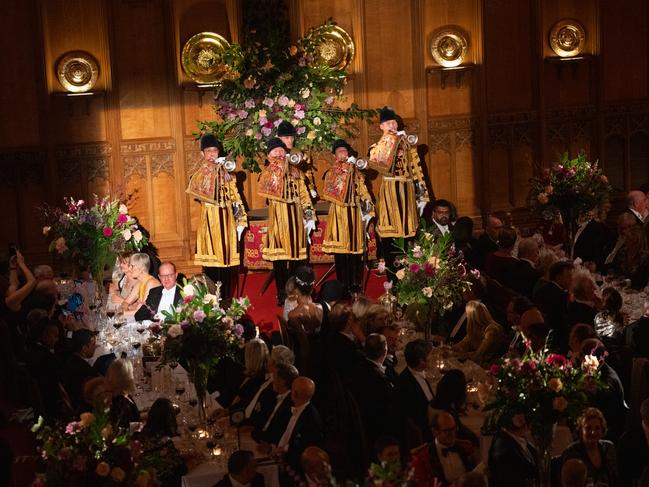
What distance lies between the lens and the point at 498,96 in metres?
16.7

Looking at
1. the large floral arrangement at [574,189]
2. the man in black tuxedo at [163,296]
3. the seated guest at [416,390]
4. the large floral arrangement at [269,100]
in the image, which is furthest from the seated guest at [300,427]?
the large floral arrangement at [269,100]

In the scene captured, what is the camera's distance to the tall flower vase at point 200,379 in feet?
28.0

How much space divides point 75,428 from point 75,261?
6.20 meters

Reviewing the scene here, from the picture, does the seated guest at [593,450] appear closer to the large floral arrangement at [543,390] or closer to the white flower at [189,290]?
the large floral arrangement at [543,390]

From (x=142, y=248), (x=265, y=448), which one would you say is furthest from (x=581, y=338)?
(x=142, y=248)

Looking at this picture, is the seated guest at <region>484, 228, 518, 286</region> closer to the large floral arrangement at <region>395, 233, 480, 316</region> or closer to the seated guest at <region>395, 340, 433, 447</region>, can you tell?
the large floral arrangement at <region>395, 233, 480, 316</region>

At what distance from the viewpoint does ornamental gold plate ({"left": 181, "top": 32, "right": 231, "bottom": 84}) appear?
15406 mm

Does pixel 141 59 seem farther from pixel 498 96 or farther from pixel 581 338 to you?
pixel 581 338

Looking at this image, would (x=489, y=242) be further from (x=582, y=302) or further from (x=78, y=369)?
(x=78, y=369)

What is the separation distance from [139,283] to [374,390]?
12.4 ft

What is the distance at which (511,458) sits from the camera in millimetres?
7371

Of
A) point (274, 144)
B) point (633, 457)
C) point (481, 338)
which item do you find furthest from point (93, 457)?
point (274, 144)

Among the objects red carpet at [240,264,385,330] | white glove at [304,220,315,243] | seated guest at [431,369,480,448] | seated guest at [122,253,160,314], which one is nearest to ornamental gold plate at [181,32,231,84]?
red carpet at [240,264,385,330]

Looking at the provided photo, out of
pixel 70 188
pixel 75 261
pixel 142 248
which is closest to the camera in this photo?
pixel 75 261
